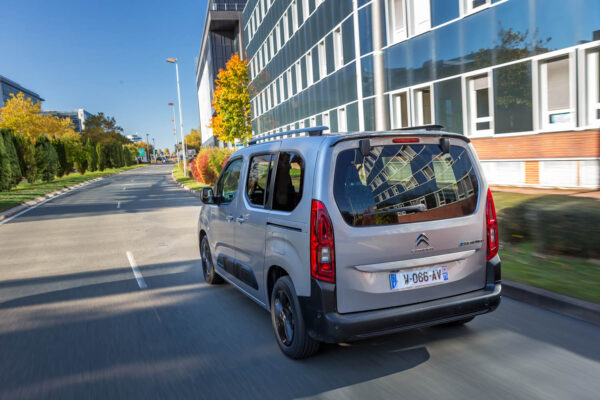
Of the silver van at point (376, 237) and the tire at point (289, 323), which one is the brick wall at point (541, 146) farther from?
the tire at point (289, 323)

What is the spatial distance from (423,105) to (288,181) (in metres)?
14.1

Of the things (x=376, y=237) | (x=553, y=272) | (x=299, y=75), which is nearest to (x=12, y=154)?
(x=299, y=75)

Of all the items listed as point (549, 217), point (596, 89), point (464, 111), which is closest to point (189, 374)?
point (549, 217)

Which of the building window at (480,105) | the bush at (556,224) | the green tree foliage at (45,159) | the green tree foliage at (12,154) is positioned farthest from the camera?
the green tree foliage at (45,159)

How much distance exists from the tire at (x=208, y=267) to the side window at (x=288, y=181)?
2.43 meters

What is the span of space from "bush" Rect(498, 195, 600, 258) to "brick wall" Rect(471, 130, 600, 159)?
18.2ft

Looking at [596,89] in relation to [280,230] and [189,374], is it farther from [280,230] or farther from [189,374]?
[189,374]

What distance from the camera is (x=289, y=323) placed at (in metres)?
3.96

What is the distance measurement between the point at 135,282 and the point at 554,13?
35.7 ft

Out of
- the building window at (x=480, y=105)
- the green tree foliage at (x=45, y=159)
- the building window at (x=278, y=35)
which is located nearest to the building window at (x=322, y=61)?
the building window at (x=278, y=35)

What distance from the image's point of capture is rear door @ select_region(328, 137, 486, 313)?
137 inches

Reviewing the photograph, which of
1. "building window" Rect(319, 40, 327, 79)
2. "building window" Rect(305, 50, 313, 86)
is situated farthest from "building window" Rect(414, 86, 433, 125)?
"building window" Rect(305, 50, 313, 86)

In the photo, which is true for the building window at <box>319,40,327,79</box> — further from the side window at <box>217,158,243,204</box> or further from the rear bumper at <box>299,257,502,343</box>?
the rear bumper at <box>299,257,502,343</box>

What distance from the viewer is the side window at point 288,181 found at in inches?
150
